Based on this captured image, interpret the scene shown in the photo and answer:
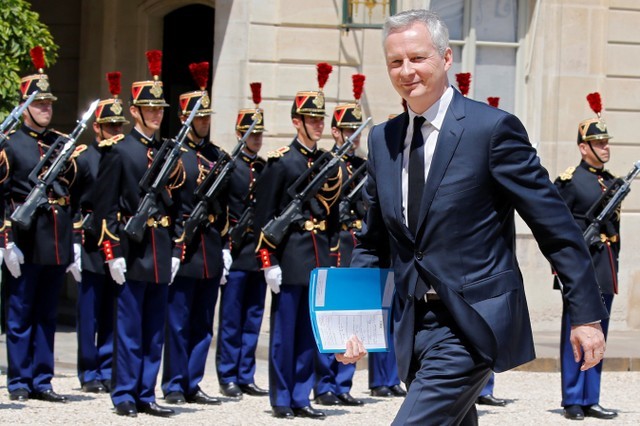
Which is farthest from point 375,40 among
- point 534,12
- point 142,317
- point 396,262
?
point 396,262

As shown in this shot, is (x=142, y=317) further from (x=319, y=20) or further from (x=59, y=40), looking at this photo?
(x=59, y=40)

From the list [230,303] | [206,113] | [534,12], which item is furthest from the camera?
[534,12]

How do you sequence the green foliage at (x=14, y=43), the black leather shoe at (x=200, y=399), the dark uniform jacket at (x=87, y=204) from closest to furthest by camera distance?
the black leather shoe at (x=200, y=399), the dark uniform jacket at (x=87, y=204), the green foliage at (x=14, y=43)

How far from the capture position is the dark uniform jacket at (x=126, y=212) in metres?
9.13

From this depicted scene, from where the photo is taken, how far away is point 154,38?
1595 cm

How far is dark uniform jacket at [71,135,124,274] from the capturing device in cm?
1018

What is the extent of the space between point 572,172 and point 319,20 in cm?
418

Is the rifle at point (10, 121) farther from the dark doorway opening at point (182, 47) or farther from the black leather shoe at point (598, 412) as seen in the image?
the dark doorway opening at point (182, 47)

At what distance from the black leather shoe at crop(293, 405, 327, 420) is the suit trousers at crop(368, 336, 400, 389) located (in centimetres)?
117

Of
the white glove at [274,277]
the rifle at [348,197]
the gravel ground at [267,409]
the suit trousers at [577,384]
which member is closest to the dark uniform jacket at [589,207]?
the suit trousers at [577,384]

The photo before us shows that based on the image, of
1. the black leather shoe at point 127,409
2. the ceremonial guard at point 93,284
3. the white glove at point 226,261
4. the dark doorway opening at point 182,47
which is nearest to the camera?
the black leather shoe at point 127,409

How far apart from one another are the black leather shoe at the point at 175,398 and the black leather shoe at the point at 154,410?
602 mm

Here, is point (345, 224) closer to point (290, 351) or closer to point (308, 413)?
point (290, 351)

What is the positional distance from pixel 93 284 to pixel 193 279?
1.00 meters
